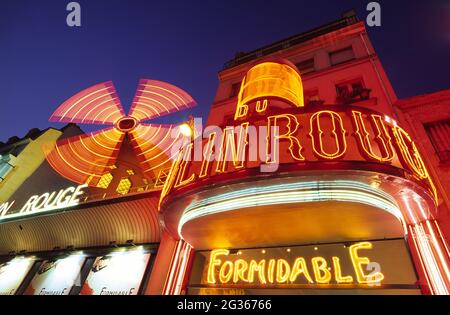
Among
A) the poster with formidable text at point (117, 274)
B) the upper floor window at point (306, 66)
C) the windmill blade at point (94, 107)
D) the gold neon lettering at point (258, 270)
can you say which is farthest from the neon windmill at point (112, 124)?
the gold neon lettering at point (258, 270)

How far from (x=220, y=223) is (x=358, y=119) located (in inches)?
99.6

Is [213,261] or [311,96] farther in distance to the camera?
[311,96]

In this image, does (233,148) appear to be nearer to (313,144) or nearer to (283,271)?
(313,144)

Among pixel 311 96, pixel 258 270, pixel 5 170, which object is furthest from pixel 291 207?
pixel 5 170

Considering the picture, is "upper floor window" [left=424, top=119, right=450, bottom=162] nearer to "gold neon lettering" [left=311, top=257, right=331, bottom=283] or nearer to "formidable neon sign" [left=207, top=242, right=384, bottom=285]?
"formidable neon sign" [left=207, top=242, right=384, bottom=285]

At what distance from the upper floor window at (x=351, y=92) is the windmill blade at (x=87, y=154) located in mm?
6604

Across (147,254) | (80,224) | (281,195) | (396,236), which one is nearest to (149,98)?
(80,224)

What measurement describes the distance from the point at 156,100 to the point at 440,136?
25.0ft

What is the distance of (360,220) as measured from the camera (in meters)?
3.95

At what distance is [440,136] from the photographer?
17.5 ft

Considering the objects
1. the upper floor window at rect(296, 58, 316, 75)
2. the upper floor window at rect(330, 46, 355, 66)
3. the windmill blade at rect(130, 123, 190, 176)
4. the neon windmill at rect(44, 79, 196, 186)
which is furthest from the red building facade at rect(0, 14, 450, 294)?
the neon windmill at rect(44, 79, 196, 186)

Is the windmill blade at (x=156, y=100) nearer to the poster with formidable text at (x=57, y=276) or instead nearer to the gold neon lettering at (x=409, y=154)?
the poster with formidable text at (x=57, y=276)

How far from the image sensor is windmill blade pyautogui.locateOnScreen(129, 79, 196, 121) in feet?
30.5
